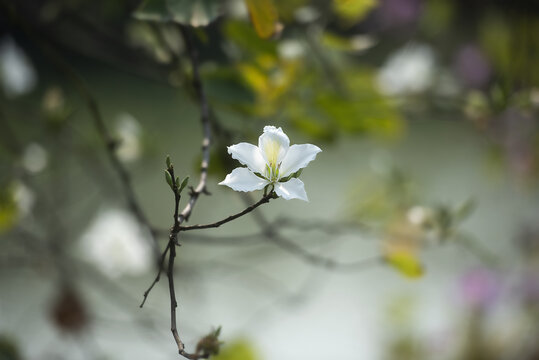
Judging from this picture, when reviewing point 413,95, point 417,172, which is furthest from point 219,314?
point 417,172

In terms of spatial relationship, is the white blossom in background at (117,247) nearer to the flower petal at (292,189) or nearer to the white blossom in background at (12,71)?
the white blossom in background at (12,71)

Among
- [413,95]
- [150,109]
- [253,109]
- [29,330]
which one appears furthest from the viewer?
[150,109]

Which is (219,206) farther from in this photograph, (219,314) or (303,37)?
(303,37)

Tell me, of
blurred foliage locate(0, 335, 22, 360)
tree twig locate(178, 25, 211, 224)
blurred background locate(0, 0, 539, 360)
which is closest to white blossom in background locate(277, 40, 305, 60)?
blurred background locate(0, 0, 539, 360)

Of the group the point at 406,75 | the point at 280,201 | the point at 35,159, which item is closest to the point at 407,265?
the point at 406,75

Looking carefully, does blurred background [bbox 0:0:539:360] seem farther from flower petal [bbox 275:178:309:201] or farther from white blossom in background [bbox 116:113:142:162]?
flower petal [bbox 275:178:309:201]

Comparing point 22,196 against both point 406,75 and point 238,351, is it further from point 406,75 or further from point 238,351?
point 406,75

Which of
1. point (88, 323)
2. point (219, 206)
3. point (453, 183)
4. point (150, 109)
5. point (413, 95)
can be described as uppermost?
point (150, 109)

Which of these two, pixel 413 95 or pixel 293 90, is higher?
pixel 413 95
